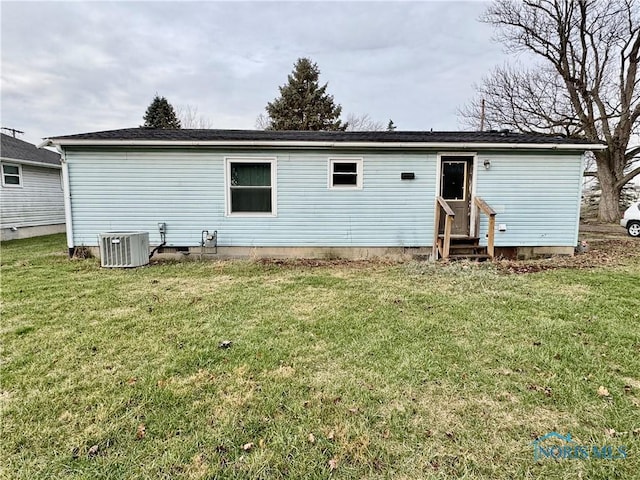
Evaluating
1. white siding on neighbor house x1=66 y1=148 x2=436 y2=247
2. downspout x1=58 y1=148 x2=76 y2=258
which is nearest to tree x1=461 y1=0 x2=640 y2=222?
white siding on neighbor house x1=66 y1=148 x2=436 y2=247

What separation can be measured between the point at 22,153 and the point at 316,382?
14.6 meters

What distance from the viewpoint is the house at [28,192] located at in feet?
35.2

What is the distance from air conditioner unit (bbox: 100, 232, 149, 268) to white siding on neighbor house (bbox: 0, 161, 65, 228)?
712 centimetres

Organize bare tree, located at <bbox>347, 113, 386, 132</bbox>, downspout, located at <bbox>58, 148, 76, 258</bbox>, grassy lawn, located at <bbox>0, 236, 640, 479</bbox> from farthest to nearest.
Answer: bare tree, located at <bbox>347, 113, 386, 132</bbox>, downspout, located at <bbox>58, 148, 76, 258</bbox>, grassy lawn, located at <bbox>0, 236, 640, 479</bbox>

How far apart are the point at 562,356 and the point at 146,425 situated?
3312 millimetres

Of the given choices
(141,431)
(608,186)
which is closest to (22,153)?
(141,431)

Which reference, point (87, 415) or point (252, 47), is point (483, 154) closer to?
point (87, 415)

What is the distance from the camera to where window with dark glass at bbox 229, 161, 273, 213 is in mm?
7496

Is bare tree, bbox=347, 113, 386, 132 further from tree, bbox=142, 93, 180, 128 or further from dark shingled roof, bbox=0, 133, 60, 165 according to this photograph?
dark shingled roof, bbox=0, 133, 60, 165

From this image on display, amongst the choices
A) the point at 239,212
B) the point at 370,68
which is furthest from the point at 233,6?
the point at 370,68

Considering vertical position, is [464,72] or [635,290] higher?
[464,72]

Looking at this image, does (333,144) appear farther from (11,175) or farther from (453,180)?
(11,175)

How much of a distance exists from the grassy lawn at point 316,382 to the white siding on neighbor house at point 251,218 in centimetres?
275

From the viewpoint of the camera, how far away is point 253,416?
2.15 metres
